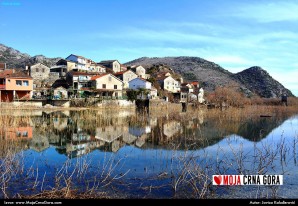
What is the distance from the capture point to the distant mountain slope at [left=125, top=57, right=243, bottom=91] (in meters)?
108

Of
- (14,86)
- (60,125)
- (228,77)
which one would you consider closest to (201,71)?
(228,77)

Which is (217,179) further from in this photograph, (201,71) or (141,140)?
(201,71)

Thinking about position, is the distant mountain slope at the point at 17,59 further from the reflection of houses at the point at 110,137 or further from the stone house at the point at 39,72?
the reflection of houses at the point at 110,137

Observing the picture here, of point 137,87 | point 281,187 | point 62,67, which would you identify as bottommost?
point 281,187

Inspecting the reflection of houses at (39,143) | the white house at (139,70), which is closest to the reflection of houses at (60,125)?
the reflection of houses at (39,143)

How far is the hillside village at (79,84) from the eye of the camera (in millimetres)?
41028

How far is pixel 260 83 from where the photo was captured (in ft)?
364

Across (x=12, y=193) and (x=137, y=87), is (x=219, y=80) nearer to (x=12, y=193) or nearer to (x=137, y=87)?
(x=137, y=87)

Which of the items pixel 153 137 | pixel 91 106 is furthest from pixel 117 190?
pixel 91 106

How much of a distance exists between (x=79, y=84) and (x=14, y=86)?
513 inches

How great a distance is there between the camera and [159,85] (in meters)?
65.4

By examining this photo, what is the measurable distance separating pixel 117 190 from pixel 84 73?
4675 cm

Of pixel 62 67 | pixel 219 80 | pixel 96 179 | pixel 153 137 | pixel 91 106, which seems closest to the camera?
pixel 96 179

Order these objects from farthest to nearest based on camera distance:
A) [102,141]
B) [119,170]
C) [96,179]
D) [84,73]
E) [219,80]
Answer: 1. [219,80]
2. [84,73]
3. [102,141]
4. [119,170]
5. [96,179]
